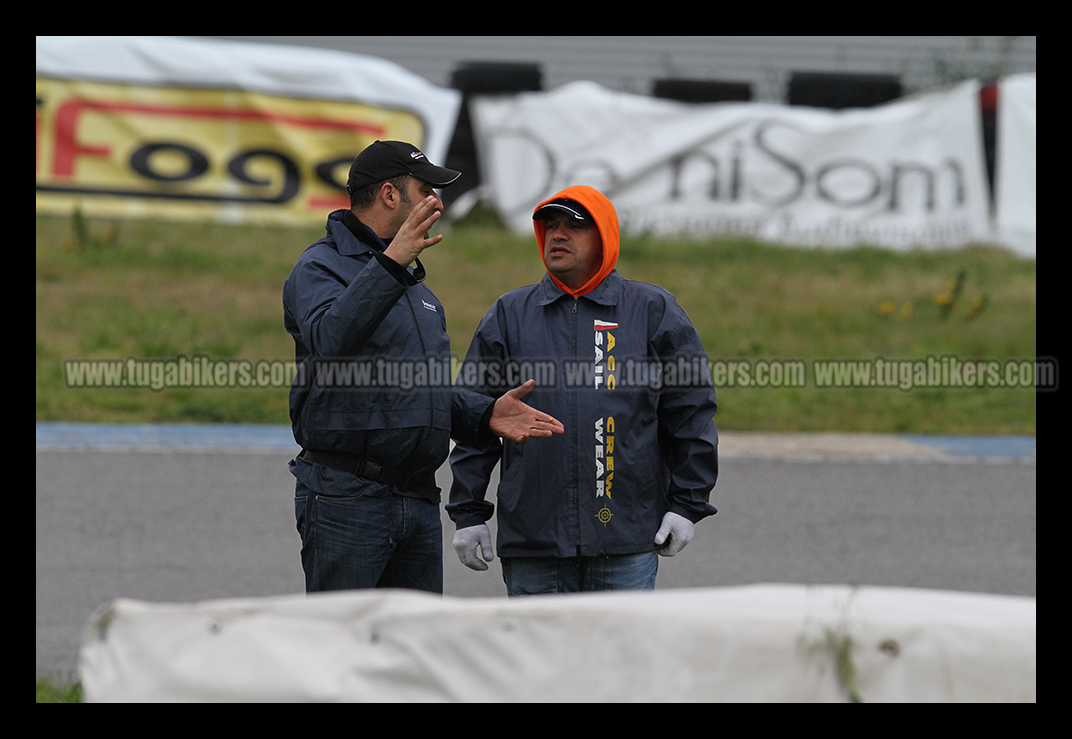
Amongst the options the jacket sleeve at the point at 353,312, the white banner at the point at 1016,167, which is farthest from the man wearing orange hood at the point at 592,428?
the white banner at the point at 1016,167

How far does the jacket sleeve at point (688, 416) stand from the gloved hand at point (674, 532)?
0.10 feet

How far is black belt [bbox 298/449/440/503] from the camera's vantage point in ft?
9.50

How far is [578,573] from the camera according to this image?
3.13m

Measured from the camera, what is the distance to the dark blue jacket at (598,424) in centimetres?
307

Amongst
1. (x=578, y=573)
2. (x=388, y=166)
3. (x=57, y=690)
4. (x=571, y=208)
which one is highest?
(x=388, y=166)

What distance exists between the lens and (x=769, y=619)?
1756 millimetres

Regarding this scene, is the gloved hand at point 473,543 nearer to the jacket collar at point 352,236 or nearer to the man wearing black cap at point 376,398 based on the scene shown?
the man wearing black cap at point 376,398

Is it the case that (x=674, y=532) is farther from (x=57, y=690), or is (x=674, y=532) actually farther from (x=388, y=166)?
(x=57, y=690)

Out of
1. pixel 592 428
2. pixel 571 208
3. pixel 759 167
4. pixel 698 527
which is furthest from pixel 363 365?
pixel 759 167

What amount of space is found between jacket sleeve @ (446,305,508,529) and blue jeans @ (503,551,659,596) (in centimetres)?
21

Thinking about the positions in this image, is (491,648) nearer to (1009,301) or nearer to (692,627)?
(692,627)

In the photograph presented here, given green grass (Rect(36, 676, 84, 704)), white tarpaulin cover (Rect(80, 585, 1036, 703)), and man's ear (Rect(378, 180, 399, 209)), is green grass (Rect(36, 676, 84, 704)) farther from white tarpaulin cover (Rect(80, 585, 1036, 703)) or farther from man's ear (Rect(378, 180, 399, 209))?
man's ear (Rect(378, 180, 399, 209))

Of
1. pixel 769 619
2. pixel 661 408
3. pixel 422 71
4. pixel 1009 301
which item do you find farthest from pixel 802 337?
pixel 769 619

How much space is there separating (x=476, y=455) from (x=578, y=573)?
0.49 metres
